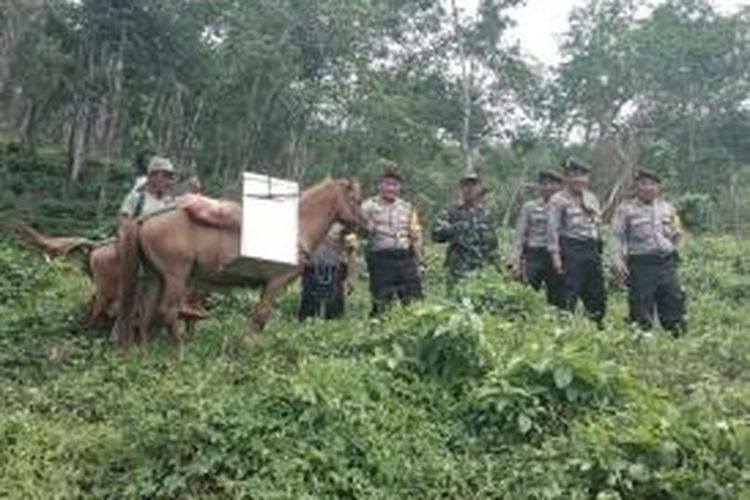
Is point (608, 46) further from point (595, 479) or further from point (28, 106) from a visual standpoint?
point (595, 479)

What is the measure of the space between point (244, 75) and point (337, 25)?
2.39 metres

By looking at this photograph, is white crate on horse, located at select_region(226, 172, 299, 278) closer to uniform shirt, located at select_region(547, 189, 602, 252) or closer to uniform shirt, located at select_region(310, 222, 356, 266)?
uniform shirt, located at select_region(310, 222, 356, 266)

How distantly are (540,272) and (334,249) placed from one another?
6.82ft

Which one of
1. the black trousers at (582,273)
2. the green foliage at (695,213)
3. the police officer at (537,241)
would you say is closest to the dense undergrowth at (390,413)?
the black trousers at (582,273)

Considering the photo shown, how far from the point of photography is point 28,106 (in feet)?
113

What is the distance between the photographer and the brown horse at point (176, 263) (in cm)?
1091

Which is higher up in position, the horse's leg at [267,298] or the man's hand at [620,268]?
the man's hand at [620,268]

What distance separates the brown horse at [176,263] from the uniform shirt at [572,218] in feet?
8.55

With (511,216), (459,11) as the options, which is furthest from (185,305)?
(459,11)

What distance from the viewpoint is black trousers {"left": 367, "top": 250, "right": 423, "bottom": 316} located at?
1262 cm

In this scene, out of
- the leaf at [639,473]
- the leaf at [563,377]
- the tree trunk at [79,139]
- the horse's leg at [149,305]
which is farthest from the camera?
the tree trunk at [79,139]

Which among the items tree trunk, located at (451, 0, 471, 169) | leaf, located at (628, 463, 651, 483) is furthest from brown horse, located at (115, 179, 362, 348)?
tree trunk, located at (451, 0, 471, 169)

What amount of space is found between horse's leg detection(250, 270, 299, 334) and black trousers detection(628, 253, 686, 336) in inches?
131

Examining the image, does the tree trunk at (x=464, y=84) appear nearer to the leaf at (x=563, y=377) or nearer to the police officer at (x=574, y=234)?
the police officer at (x=574, y=234)
